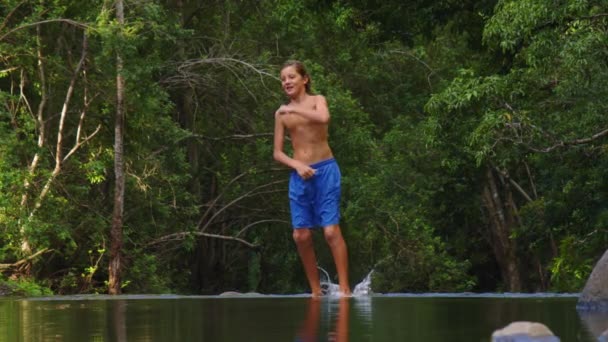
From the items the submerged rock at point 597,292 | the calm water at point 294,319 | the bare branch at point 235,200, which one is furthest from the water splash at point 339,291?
the bare branch at point 235,200

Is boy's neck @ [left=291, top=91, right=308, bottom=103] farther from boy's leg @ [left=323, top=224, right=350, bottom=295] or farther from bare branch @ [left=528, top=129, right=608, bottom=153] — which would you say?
bare branch @ [left=528, top=129, right=608, bottom=153]

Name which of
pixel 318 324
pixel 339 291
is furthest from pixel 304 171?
pixel 318 324

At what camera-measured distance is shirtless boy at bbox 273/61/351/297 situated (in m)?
8.33

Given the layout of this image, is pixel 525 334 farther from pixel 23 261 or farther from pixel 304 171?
pixel 23 261

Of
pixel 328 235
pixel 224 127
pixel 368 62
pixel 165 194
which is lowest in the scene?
pixel 328 235

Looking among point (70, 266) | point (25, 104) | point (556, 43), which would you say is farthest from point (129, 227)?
point (556, 43)

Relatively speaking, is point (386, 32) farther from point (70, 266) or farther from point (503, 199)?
point (503, 199)

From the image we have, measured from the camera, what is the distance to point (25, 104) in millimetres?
20625

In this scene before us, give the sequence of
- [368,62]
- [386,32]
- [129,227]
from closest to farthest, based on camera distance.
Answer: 1. [386,32]
2. [129,227]
3. [368,62]

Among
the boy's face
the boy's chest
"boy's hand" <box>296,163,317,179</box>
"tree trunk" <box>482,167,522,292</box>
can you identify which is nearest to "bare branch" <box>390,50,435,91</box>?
"tree trunk" <box>482,167,522,292</box>

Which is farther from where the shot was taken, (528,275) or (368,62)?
(528,275)

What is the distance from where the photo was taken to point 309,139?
27.6ft

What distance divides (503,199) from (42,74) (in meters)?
15.4

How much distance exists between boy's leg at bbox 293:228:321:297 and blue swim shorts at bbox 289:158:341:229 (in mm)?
50
